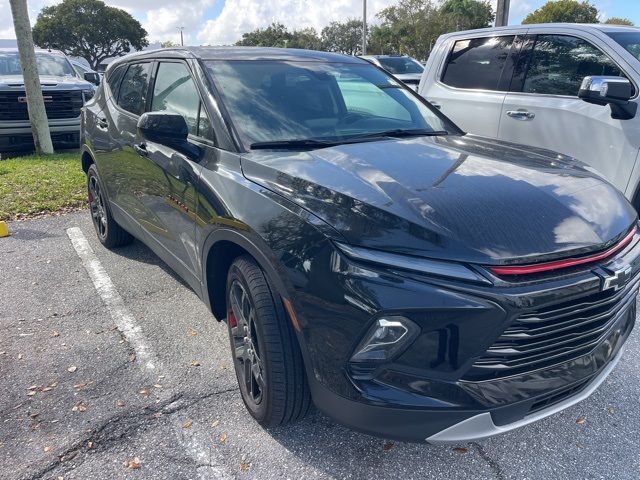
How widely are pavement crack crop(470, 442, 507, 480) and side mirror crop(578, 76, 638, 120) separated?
282 cm

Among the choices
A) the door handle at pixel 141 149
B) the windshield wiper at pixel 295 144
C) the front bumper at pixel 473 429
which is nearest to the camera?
the front bumper at pixel 473 429

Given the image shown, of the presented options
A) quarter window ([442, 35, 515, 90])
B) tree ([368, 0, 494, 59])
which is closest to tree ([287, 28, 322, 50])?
tree ([368, 0, 494, 59])

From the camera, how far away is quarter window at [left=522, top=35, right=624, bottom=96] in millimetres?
4477

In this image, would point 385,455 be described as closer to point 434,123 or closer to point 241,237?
point 241,237

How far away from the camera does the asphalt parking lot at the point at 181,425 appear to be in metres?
2.32

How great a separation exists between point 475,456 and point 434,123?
207 cm

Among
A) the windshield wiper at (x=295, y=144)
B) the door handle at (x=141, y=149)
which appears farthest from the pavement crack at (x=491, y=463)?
the door handle at (x=141, y=149)

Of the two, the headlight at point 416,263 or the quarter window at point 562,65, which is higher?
the quarter window at point 562,65

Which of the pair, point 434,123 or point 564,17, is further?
point 564,17

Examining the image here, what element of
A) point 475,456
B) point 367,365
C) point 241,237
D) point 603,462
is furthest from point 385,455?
point 241,237

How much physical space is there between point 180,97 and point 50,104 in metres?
7.94

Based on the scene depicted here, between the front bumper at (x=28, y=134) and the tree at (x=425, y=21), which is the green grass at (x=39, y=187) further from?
the tree at (x=425, y=21)

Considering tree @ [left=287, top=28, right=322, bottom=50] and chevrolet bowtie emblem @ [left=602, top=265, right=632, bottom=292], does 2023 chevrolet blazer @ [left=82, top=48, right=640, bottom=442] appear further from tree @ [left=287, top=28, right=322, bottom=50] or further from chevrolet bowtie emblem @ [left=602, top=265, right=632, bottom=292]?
tree @ [left=287, top=28, right=322, bottom=50]

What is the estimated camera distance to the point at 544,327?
186 cm
